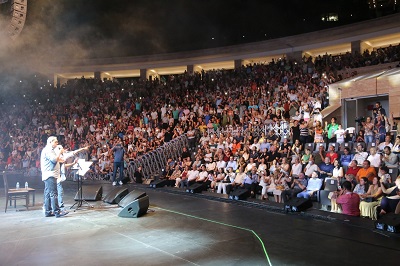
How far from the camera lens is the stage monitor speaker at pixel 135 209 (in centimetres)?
827

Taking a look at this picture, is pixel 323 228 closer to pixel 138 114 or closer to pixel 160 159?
pixel 160 159

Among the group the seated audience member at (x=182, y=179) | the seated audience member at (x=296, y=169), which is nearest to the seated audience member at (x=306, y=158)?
the seated audience member at (x=296, y=169)

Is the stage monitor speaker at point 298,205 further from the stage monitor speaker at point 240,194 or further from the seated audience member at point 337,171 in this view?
the stage monitor speaker at point 240,194

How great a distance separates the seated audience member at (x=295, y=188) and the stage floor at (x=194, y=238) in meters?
0.70

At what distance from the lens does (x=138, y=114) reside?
73.5 feet

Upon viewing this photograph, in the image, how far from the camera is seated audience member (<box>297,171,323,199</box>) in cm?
976

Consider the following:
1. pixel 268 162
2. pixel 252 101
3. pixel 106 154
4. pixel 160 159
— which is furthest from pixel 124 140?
pixel 268 162

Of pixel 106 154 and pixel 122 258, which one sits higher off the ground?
pixel 106 154

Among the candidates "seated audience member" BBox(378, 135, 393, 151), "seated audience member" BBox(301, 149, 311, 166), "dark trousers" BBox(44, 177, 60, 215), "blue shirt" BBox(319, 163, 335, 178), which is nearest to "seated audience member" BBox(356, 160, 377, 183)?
"blue shirt" BBox(319, 163, 335, 178)

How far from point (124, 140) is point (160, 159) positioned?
3.37 meters

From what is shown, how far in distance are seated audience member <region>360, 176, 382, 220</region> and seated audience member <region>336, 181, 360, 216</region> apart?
100 millimetres

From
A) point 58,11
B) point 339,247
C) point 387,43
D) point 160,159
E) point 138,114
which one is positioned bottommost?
point 339,247

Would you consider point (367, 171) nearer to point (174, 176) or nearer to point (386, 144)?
point (386, 144)

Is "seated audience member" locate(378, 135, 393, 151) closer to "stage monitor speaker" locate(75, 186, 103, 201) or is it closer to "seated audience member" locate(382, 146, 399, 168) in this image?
"seated audience member" locate(382, 146, 399, 168)
